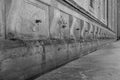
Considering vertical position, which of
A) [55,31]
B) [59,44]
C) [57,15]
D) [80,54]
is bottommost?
[80,54]

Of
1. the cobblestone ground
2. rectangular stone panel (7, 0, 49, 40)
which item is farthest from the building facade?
the cobblestone ground

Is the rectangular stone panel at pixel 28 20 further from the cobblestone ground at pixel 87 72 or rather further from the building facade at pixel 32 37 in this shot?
the cobblestone ground at pixel 87 72

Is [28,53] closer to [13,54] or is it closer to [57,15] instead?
[13,54]

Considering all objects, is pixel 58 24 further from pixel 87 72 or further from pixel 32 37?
pixel 87 72

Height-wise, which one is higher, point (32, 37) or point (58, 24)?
point (58, 24)

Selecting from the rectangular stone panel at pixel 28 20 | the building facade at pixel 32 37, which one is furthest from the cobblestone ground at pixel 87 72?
the rectangular stone panel at pixel 28 20

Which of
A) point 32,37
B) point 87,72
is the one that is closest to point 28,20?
point 32,37

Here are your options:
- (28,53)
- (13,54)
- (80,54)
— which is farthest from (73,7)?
(13,54)

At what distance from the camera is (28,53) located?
9.41ft

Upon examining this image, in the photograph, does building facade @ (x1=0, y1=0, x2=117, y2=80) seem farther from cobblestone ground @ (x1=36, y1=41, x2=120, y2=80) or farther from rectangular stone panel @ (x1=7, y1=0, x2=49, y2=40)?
cobblestone ground @ (x1=36, y1=41, x2=120, y2=80)

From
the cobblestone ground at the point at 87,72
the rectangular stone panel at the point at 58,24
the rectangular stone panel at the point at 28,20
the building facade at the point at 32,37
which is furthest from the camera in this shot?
the rectangular stone panel at the point at 58,24

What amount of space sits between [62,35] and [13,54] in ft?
7.58

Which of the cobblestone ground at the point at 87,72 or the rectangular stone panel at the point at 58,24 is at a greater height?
the rectangular stone panel at the point at 58,24

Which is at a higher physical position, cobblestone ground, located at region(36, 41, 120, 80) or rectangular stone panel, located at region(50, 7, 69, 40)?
rectangular stone panel, located at region(50, 7, 69, 40)
